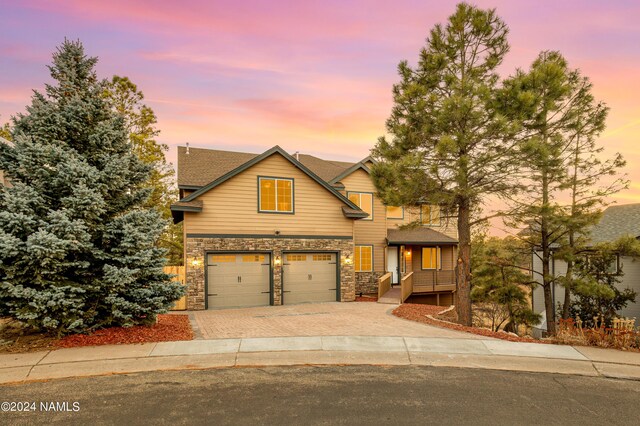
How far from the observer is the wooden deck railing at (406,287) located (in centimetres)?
1872

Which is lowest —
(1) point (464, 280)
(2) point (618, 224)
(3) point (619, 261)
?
(1) point (464, 280)

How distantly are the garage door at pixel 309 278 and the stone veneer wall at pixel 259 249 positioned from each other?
365mm

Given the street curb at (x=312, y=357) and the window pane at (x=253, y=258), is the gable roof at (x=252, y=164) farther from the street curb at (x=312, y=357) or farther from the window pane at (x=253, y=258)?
the street curb at (x=312, y=357)

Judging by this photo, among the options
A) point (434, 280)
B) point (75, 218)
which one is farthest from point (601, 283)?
point (75, 218)

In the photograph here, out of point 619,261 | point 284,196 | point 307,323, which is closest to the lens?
point 307,323

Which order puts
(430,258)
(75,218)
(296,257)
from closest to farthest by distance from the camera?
(75,218), (296,257), (430,258)

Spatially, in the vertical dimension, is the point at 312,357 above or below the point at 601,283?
below

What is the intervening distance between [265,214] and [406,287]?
339 inches

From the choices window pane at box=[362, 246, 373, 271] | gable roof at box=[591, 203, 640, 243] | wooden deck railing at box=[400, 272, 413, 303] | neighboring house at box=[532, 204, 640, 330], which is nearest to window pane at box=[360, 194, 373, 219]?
window pane at box=[362, 246, 373, 271]

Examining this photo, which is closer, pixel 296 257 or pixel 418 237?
pixel 296 257

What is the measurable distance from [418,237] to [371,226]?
341cm

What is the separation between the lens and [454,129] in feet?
42.1

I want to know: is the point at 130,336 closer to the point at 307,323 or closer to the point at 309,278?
the point at 307,323

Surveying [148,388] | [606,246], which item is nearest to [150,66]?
[148,388]
